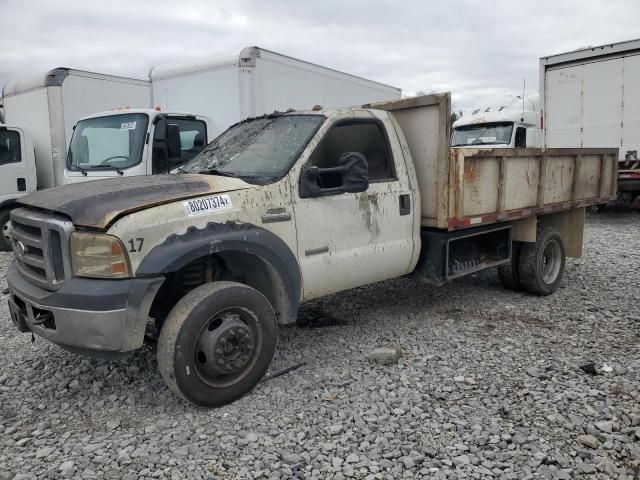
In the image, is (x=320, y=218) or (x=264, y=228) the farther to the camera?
(x=320, y=218)

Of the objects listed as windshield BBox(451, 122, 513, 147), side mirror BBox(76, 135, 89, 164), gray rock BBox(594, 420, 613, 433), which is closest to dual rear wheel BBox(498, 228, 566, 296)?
gray rock BBox(594, 420, 613, 433)

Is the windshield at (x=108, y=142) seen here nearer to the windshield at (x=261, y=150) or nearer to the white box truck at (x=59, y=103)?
the white box truck at (x=59, y=103)

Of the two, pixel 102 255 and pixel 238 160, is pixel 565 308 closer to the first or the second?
pixel 238 160

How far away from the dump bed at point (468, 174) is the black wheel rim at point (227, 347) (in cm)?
211

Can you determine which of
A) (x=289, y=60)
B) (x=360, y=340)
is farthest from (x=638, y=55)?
(x=360, y=340)

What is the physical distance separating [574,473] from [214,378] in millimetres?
2186

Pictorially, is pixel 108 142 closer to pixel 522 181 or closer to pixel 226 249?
pixel 226 249

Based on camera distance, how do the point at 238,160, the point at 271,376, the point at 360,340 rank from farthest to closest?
1. the point at 360,340
2. the point at 238,160
3. the point at 271,376

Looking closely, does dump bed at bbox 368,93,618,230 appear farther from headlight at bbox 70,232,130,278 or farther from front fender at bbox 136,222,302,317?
headlight at bbox 70,232,130,278

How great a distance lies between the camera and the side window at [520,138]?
13.2 metres

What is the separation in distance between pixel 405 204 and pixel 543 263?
252cm

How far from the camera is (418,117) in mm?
5004

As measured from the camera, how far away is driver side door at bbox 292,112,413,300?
164 inches

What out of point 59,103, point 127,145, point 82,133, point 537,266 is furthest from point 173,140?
point 537,266
